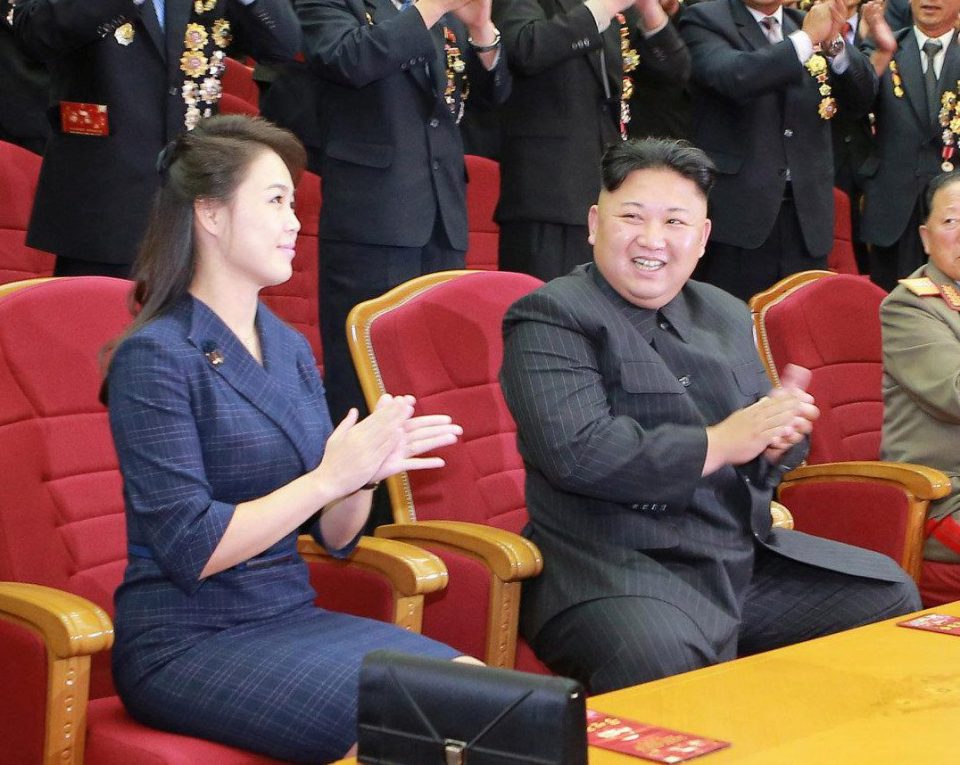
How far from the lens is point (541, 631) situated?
7.04ft

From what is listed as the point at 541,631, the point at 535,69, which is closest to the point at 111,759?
the point at 541,631

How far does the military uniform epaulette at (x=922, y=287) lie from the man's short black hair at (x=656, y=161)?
37.2 inches

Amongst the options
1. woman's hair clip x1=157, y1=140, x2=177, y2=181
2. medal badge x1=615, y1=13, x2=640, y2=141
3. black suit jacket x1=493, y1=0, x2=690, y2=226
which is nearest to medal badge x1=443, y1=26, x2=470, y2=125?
black suit jacket x1=493, y1=0, x2=690, y2=226

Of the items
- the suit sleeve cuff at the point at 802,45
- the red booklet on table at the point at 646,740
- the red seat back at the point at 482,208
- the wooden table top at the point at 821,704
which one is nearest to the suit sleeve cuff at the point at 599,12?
the suit sleeve cuff at the point at 802,45

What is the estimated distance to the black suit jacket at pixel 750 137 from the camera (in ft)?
12.4

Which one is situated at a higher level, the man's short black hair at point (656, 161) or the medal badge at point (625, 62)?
the medal badge at point (625, 62)

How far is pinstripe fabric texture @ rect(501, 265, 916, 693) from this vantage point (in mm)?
2074

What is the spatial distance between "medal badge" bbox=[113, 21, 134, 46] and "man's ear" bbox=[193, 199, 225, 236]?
1.05m

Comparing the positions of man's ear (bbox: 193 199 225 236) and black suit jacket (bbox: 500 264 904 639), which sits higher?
man's ear (bbox: 193 199 225 236)

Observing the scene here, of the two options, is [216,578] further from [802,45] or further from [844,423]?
[802,45]

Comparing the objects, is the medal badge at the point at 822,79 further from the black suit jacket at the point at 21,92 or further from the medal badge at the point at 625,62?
the black suit jacket at the point at 21,92

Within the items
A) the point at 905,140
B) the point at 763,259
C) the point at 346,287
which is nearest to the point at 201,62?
the point at 346,287

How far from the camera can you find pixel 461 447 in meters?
2.51

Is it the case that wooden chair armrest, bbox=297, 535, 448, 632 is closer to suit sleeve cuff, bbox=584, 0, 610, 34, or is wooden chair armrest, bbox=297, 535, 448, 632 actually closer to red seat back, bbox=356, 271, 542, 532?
red seat back, bbox=356, 271, 542, 532
